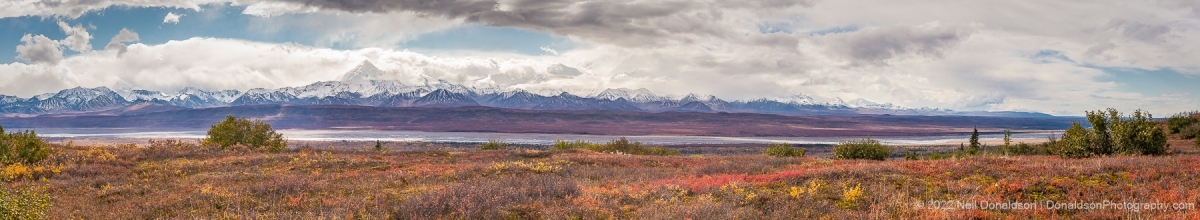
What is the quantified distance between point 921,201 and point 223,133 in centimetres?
4738

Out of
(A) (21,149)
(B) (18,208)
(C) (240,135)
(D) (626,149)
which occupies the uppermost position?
(C) (240,135)

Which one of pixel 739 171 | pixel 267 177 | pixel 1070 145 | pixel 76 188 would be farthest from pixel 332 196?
pixel 1070 145

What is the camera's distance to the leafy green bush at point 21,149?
27.3 meters

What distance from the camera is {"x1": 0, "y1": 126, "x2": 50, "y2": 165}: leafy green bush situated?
89.6 ft

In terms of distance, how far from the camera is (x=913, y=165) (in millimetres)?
19266

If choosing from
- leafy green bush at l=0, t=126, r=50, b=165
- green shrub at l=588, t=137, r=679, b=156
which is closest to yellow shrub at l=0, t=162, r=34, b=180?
leafy green bush at l=0, t=126, r=50, b=165

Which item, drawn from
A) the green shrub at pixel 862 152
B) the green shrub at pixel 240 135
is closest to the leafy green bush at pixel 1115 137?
the green shrub at pixel 862 152

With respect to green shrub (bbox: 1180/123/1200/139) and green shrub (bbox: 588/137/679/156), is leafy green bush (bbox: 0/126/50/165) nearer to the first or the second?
green shrub (bbox: 588/137/679/156)

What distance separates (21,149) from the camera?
2842cm

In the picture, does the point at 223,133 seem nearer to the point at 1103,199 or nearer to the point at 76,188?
the point at 76,188

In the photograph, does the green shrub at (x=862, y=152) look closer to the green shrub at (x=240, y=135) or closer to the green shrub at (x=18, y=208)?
the green shrub at (x=18, y=208)

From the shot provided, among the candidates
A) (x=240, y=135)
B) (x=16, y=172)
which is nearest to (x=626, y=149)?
(x=240, y=135)

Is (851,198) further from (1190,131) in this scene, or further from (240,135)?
(1190,131)

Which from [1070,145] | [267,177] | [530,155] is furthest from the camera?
[530,155]
